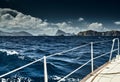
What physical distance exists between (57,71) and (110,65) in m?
8.37

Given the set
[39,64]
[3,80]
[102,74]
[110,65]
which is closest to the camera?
[102,74]

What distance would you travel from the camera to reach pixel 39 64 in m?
16.8

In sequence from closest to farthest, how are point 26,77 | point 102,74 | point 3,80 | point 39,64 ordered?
point 102,74
point 3,80
point 26,77
point 39,64

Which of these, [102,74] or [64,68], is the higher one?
[102,74]

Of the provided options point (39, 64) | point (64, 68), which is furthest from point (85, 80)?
point (39, 64)

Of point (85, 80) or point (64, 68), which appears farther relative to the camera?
point (64, 68)

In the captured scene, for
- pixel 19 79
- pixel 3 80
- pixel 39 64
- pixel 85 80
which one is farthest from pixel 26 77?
pixel 85 80

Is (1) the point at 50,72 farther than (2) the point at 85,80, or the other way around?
(1) the point at 50,72

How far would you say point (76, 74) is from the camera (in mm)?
12188

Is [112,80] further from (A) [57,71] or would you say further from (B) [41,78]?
(A) [57,71]

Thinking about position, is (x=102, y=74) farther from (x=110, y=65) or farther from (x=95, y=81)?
(x=110, y=65)

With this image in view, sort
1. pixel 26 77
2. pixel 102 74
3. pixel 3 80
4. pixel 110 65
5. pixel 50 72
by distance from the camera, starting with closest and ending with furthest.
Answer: pixel 102 74 < pixel 110 65 < pixel 3 80 < pixel 26 77 < pixel 50 72

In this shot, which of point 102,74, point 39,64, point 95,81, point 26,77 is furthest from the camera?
point 39,64

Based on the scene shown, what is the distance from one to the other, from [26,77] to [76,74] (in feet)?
9.33
